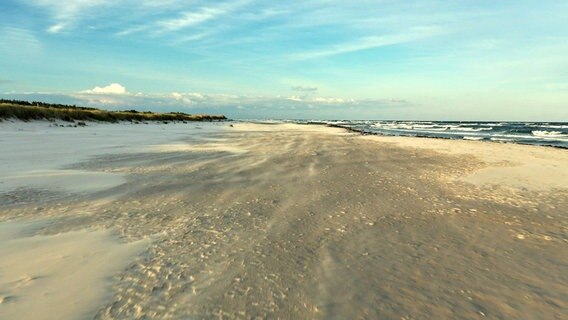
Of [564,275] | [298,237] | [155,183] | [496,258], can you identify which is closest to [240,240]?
[298,237]

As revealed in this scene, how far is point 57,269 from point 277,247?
2.82m

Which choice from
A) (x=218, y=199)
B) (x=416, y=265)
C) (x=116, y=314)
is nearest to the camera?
(x=116, y=314)

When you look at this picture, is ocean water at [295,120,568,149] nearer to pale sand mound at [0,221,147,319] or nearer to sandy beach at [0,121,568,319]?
sandy beach at [0,121,568,319]

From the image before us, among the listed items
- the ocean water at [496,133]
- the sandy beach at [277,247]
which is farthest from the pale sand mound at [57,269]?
the ocean water at [496,133]

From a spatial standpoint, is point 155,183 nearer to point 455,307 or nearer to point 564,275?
point 455,307

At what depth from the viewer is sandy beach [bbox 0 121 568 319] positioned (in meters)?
3.59

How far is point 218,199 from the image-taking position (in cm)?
783

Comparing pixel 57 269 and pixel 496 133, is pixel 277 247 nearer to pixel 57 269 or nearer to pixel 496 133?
pixel 57 269

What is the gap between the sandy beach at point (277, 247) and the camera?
3588 millimetres

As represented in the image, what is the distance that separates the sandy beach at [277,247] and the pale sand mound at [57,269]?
21 mm

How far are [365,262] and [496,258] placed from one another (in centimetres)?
189

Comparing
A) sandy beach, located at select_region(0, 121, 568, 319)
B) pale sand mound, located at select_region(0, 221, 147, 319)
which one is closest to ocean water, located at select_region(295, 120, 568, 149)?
sandy beach, located at select_region(0, 121, 568, 319)

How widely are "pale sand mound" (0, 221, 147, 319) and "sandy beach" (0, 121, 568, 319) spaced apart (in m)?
0.02

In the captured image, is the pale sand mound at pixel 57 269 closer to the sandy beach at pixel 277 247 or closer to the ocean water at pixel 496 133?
the sandy beach at pixel 277 247
